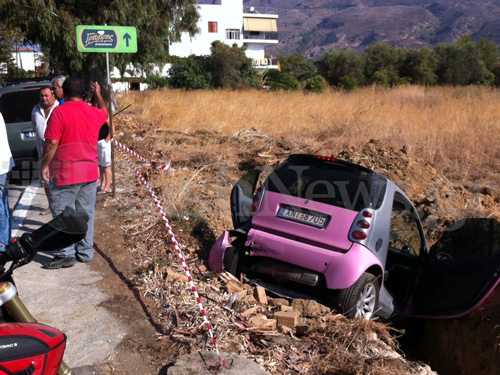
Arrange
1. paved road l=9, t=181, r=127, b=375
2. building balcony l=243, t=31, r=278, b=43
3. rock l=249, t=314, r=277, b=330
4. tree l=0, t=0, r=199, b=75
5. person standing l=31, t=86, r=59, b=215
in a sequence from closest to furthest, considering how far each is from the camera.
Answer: paved road l=9, t=181, r=127, b=375
rock l=249, t=314, r=277, b=330
person standing l=31, t=86, r=59, b=215
tree l=0, t=0, r=199, b=75
building balcony l=243, t=31, r=278, b=43

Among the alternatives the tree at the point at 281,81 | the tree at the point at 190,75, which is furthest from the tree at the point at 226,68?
the tree at the point at 281,81

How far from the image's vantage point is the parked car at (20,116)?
36.0ft

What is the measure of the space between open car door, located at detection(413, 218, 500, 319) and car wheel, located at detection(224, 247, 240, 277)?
1.97m

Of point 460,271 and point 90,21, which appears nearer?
point 460,271

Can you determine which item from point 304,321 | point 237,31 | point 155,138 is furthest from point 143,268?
point 237,31

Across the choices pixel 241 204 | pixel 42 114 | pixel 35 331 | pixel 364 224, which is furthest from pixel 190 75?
pixel 35 331

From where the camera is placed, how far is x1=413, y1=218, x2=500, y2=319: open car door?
5.31 meters

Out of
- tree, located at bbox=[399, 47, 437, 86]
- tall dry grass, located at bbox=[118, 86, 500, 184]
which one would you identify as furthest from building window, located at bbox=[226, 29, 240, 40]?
tall dry grass, located at bbox=[118, 86, 500, 184]

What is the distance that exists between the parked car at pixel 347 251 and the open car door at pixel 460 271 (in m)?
0.01

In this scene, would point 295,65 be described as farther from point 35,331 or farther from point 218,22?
point 35,331

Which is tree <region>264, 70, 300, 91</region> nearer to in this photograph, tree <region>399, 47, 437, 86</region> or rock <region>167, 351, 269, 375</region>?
tree <region>399, 47, 437, 86</region>

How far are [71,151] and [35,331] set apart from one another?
151 inches

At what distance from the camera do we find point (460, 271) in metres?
5.62

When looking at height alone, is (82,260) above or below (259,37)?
below
